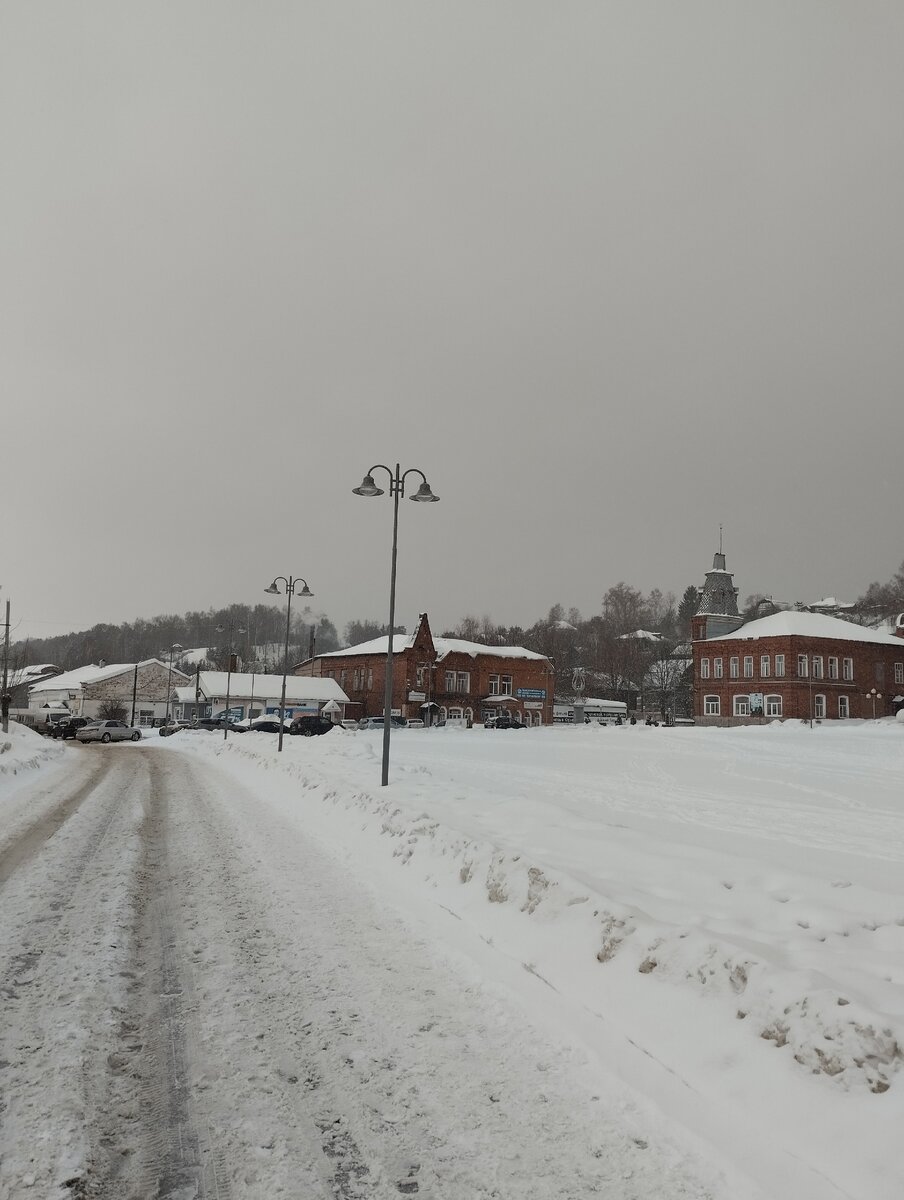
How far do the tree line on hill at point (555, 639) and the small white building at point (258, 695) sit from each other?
1688 cm

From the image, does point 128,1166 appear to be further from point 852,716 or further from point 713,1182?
point 852,716

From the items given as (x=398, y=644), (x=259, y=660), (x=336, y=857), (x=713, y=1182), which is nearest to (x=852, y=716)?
(x=398, y=644)

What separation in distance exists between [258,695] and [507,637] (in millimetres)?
73642

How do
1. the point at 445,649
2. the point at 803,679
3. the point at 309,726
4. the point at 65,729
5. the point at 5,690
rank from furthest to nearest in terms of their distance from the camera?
the point at 445,649 → the point at 803,679 → the point at 309,726 → the point at 65,729 → the point at 5,690

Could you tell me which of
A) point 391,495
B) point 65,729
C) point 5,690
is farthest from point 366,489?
point 65,729

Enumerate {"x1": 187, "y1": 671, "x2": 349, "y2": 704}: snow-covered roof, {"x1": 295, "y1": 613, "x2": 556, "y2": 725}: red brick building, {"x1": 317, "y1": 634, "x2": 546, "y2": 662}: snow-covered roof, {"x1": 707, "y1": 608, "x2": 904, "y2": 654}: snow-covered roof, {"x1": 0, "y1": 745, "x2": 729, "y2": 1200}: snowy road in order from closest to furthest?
{"x1": 0, "y1": 745, "x2": 729, "y2": 1200}: snowy road → {"x1": 707, "y1": 608, "x2": 904, "y2": 654}: snow-covered roof → {"x1": 187, "y1": 671, "x2": 349, "y2": 704}: snow-covered roof → {"x1": 295, "y1": 613, "x2": 556, "y2": 725}: red brick building → {"x1": 317, "y1": 634, "x2": 546, "y2": 662}: snow-covered roof

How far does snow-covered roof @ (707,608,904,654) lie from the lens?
7938 centimetres

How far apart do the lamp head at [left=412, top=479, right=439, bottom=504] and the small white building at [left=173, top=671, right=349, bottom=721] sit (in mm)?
63374

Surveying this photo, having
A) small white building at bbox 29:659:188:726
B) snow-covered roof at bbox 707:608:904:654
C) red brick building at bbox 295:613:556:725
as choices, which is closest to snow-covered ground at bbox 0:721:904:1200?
snow-covered roof at bbox 707:608:904:654

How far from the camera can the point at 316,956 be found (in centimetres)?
653

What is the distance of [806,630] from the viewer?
79500 millimetres

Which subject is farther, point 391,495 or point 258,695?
point 258,695

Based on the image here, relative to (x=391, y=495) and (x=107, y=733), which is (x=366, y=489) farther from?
(x=107, y=733)

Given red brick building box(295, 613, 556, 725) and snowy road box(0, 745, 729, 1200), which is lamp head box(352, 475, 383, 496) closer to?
snowy road box(0, 745, 729, 1200)
